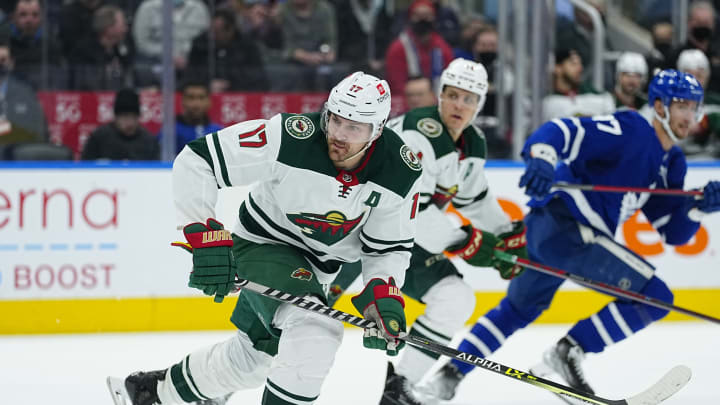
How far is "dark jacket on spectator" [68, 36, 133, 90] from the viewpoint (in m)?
5.32

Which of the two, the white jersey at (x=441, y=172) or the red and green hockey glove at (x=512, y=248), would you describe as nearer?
the white jersey at (x=441, y=172)

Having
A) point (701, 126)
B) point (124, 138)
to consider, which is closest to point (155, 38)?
point (124, 138)

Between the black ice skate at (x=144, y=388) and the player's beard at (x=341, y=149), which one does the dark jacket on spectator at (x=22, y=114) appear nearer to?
the black ice skate at (x=144, y=388)

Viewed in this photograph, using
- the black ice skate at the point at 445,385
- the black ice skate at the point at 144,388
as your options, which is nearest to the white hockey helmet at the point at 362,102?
the black ice skate at the point at 144,388

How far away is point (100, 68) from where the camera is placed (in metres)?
5.36

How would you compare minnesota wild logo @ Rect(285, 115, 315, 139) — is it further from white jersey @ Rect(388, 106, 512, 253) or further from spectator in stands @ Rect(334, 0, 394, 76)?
spectator in stands @ Rect(334, 0, 394, 76)

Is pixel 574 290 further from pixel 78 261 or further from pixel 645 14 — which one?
pixel 78 261

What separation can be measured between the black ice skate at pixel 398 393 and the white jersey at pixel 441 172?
0.47 meters

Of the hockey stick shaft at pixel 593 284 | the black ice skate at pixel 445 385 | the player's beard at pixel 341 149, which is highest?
the player's beard at pixel 341 149

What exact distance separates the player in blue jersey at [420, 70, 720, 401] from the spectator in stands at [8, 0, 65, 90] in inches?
107

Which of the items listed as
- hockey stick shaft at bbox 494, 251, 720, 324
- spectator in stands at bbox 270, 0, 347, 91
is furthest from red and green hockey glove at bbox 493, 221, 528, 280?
spectator in stands at bbox 270, 0, 347, 91

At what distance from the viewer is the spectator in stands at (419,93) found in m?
5.61

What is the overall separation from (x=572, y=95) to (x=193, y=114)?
2.13 metres

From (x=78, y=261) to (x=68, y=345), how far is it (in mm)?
429
